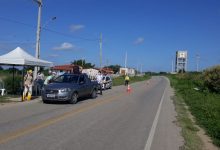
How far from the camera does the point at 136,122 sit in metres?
13.3

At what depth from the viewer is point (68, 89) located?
1980 cm

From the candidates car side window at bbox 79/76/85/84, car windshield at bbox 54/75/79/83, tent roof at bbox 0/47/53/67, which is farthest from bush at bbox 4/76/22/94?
car side window at bbox 79/76/85/84

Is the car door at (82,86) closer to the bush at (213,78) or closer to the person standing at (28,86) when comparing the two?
the person standing at (28,86)

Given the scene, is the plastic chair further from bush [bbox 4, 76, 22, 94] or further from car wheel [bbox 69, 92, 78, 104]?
car wheel [bbox 69, 92, 78, 104]

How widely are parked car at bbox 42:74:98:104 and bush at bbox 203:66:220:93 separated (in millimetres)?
15444

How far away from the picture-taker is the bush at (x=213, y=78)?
34.2 metres

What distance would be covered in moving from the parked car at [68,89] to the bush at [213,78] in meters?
15.4

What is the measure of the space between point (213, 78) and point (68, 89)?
1900 centimetres

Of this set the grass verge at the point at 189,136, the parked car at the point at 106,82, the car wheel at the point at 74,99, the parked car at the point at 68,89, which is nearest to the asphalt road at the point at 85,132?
the grass verge at the point at 189,136

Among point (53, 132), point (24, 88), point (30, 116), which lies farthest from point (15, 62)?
point (53, 132)

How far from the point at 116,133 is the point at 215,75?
25401 millimetres

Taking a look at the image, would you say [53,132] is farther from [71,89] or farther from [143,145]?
[71,89]

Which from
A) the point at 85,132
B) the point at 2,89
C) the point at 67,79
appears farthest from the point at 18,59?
the point at 85,132

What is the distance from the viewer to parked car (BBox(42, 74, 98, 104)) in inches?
765
